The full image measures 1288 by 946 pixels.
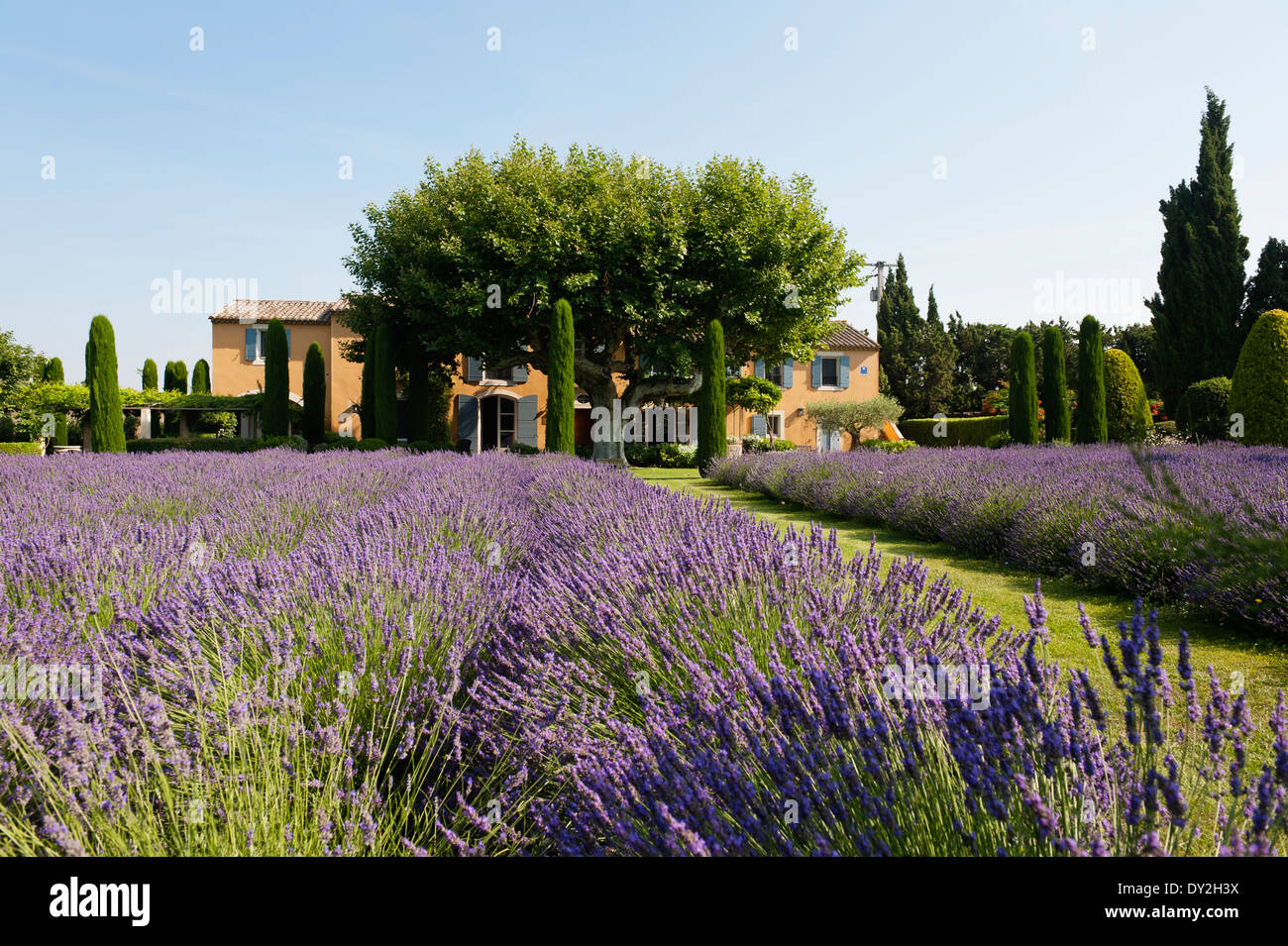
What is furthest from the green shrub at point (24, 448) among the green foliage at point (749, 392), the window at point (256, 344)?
the green foliage at point (749, 392)

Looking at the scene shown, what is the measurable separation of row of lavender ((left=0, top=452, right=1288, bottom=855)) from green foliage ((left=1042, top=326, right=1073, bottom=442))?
54.6 ft

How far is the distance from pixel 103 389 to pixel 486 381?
11.1 m

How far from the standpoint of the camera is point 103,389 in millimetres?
16812

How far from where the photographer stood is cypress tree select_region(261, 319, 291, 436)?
20.1 m

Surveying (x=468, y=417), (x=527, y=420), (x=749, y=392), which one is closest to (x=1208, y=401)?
(x=749, y=392)

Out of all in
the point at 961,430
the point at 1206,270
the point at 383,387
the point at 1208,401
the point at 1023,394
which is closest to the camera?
the point at 1208,401

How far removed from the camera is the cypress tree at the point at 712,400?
16547 millimetres

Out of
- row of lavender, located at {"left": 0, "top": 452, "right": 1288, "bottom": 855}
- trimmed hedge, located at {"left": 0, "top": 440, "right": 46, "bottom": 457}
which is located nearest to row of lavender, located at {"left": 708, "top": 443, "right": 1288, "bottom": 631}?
row of lavender, located at {"left": 0, "top": 452, "right": 1288, "bottom": 855}

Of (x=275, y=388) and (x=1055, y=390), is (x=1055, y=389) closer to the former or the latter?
(x=1055, y=390)

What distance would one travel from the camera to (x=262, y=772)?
1694 mm

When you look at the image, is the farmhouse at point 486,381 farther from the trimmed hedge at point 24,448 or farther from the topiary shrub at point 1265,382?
the topiary shrub at point 1265,382

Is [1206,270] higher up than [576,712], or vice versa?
[1206,270]

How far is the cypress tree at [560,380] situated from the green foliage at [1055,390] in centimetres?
1128
